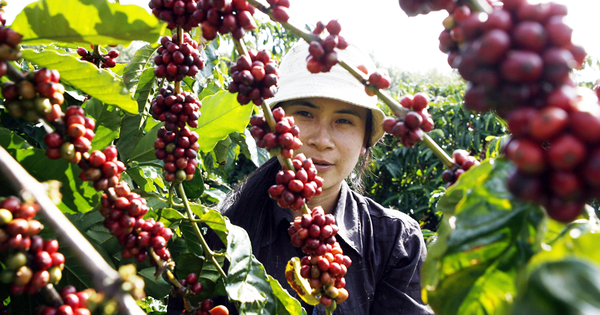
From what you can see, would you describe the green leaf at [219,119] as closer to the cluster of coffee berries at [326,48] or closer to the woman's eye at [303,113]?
the cluster of coffee berries at [326,48]

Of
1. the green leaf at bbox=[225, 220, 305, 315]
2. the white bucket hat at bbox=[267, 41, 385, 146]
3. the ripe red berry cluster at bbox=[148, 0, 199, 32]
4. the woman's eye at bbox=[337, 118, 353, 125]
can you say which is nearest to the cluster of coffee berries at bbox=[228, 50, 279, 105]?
the ripe red berry cluster at bbox=[148, 0, 199, 32]

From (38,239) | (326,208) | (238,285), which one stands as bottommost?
(326,208)

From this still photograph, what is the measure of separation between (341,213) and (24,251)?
5.66ft

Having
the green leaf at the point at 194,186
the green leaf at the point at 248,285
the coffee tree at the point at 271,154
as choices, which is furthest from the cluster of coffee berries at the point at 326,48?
the green leaf at the point at 194,186

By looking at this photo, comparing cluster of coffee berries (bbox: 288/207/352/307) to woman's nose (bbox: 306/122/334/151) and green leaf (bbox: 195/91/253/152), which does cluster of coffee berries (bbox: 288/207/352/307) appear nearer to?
green leaf (bbox: 195/91/253/152)

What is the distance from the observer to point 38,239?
52cm

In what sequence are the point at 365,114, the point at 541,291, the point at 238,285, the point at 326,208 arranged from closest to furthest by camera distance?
→ the point at 541,291 < the point at 238,285 < the point at 365,114 < the point at 326,208

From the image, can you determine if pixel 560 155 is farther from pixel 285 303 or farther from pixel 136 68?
pixel 136 68

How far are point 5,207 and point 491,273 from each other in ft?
2.03

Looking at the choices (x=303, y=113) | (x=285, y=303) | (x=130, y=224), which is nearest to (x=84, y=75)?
(x=130, y=224)

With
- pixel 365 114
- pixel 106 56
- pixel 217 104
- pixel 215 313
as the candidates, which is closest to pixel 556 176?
pixel 215 313

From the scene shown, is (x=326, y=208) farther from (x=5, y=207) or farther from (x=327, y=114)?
(x=5, y=207)

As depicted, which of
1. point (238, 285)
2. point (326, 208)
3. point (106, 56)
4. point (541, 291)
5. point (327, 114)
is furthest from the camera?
point (326, 208)

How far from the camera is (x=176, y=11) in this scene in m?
0.69
